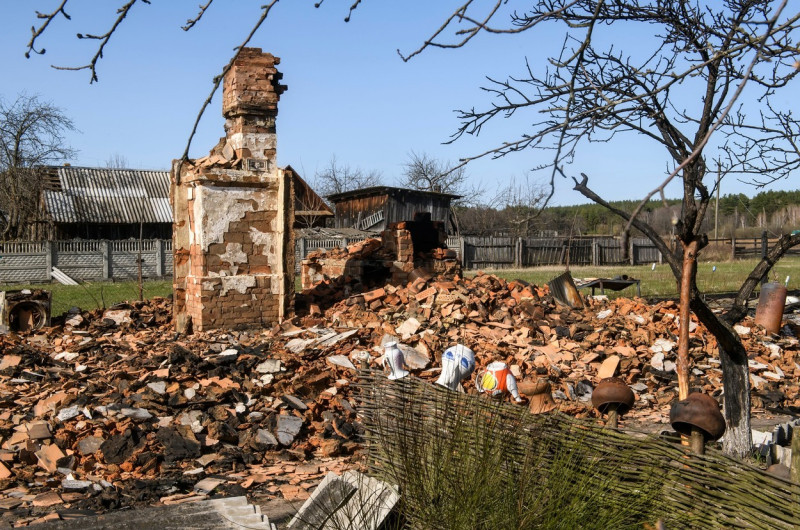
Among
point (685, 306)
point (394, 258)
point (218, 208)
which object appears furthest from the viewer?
point (394, 258)

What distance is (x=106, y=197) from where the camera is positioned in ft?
110

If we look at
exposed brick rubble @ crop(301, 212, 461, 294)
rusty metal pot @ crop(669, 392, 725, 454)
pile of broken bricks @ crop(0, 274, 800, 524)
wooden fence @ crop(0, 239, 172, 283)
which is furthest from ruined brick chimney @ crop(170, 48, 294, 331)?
wooden fence @ crop(0, 239, 172, 283)

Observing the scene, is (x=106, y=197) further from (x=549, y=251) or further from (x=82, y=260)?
(x=549, y=251)

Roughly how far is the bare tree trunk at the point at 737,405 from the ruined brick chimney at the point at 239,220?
685cm

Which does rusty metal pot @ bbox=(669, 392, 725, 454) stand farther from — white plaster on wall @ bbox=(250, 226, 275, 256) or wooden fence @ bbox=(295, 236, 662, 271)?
wooden fence @ bbox=(295, 236, 662, 271)

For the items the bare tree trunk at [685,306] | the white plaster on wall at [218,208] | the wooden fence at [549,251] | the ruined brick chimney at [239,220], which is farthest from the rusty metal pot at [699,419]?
the wooden fence at [549,251]

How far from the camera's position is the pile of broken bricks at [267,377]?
6.20m

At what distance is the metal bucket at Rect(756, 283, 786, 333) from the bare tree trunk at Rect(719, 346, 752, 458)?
7.34 metres

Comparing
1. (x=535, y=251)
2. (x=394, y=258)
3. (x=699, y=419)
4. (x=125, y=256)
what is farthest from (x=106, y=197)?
(x=699, y=419)

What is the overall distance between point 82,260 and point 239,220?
19.1 meters

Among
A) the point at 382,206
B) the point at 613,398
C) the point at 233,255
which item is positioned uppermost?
the point at 382,206

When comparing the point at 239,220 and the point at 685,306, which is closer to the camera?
the point at 685,306

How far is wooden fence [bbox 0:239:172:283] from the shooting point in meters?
25.8

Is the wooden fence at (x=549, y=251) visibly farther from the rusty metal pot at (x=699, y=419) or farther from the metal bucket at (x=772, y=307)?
the rusty metal pot at (x=699, y=419)
